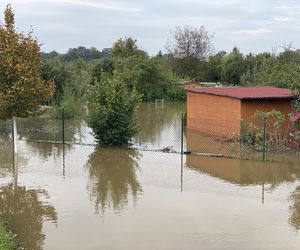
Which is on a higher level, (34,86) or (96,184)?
(34,86)

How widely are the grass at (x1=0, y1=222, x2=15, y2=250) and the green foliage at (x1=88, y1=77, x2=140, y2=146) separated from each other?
1021 centimetres

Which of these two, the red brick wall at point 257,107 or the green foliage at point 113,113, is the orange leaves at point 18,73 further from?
the red brick wall at point 257,107

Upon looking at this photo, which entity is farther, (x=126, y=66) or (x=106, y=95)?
(x=126, y=66)

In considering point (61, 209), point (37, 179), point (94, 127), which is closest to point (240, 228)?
point (61, 209)

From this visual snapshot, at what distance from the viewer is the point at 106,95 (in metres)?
20.0

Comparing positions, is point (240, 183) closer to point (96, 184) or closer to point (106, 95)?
point (96, 184)

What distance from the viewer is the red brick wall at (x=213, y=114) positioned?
22153 mm

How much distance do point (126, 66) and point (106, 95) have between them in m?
28.2

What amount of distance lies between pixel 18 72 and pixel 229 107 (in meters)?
10.1

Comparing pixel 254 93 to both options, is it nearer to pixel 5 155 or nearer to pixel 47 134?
pixel 47 134

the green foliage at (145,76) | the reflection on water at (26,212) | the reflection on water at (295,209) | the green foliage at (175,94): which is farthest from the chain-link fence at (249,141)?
the green foliage at (175,94)

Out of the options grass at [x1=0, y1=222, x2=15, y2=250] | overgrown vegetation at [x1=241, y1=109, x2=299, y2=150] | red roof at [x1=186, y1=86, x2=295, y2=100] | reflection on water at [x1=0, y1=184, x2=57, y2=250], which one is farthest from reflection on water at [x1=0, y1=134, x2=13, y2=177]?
red roof at [x1=186, y1=86, x2=295, y2=100]

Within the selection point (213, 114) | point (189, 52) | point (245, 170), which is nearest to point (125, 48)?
point (189, 52)

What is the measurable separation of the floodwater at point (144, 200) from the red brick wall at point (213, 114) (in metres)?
4.61
